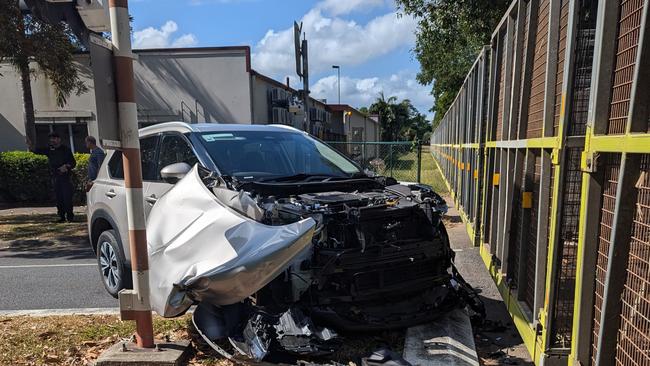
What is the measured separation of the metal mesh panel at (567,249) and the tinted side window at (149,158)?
381cm

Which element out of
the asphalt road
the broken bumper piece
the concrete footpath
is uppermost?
the broken bumper piece

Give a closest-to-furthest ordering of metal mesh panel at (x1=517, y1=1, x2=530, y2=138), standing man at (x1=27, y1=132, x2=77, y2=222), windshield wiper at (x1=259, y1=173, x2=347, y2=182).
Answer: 1. metal mesh panel at (x1=517, y1=1, x2=530, y2=138)
2. windshield wiper at (x1=259, y1=173, x2=347, y2=182)
3. standing man at (x1=27, y1=132, x2=77, y2=222)

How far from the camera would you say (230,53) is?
1833cm

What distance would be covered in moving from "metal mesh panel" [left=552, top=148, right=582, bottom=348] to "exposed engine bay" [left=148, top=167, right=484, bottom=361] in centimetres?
116

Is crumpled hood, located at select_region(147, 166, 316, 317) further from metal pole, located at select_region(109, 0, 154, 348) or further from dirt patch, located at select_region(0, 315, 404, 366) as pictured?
dirt patch, located at select_region(0, 315, 404, 366)

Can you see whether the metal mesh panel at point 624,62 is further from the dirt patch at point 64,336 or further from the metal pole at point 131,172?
the dirt patch at point 64,336

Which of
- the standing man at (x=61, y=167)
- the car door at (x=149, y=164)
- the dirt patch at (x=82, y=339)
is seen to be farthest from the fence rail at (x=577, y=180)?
the standing man at (x=61, y=167)

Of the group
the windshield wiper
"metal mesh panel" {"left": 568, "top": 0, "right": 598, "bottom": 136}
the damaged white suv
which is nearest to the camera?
"metal mesh panel" {"left": 568, "top": 0, "right": 598, "bottom": 136}

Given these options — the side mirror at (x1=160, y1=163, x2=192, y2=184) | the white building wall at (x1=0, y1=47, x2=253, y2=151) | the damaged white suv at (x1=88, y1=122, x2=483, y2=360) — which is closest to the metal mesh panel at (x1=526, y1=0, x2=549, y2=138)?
the damaged white suv at (x1=88, y1=122, x2=483, y2=360)

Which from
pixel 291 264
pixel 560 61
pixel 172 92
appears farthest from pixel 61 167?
pixel 560 61

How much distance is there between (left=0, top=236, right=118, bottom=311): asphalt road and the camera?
5242 mm

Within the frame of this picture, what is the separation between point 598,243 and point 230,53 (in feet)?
58.3

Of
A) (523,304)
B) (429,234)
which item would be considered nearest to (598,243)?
(523,304)

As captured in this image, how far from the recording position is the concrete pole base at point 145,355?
3357mm
